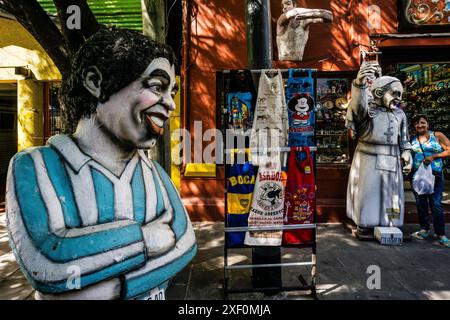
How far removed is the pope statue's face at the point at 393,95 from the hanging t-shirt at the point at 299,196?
8.11ft

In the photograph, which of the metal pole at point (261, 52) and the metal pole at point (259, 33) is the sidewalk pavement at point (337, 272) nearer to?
the metal pole at point (261, 52)

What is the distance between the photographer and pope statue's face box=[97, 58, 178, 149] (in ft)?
4.60

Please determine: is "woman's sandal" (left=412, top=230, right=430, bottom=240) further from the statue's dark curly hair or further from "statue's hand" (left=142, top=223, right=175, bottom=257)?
the statue's dark curly hair

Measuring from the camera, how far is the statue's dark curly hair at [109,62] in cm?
140

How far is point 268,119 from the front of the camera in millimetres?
3281

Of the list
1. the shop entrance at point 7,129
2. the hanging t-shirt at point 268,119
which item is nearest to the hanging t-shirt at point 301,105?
the hanging t-shirt at point 268,119

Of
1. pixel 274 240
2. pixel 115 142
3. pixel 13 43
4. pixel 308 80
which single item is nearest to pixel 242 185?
pixel 274 240

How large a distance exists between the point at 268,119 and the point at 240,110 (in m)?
0.32

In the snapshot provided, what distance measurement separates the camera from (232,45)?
20.7ft

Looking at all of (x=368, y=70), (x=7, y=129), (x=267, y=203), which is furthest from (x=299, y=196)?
(x=7, y=129)

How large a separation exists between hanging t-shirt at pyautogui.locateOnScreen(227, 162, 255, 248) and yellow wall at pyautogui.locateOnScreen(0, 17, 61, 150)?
5817 millimetres

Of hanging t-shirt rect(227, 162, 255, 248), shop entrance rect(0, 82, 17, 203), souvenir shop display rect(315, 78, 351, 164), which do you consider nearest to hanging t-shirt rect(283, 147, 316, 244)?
hanging t-shirt rect(227, 162, 255, 248)

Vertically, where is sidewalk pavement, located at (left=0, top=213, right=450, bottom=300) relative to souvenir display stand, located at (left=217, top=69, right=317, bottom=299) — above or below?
below

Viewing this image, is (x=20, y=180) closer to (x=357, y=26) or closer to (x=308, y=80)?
(x=308, y=80)
